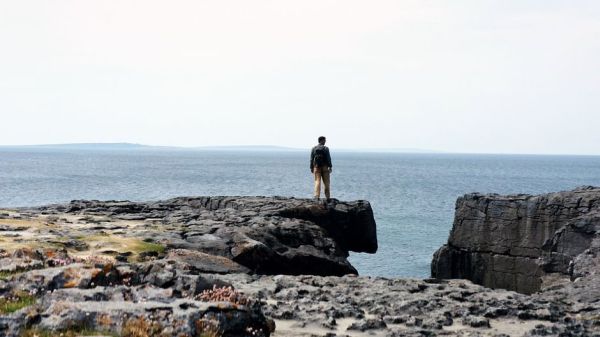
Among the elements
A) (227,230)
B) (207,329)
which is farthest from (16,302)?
(227,230)

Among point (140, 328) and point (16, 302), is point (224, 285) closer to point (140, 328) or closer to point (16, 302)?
point (140, 328)

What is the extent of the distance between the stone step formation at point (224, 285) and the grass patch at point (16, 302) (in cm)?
3

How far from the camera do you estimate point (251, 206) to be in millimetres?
30125

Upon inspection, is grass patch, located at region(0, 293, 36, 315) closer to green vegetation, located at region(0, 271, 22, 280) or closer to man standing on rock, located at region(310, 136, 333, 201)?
green vegetation, located at region(0, 271, 22, 280)

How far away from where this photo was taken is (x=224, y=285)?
37.0 ft

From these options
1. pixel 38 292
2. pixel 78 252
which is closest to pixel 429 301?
pixel 38 292

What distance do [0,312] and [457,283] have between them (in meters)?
12.1

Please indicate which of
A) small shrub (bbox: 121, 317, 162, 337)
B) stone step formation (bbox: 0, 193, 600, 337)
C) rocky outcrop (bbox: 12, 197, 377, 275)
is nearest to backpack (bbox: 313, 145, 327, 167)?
rocky outcrop (bbox: 12, 197, 377, 275)

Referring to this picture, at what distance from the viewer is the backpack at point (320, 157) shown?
30188mm

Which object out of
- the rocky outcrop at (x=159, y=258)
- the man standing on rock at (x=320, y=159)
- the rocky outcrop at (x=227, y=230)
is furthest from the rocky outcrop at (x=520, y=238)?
the man standing on rock at (x=320, y=159)

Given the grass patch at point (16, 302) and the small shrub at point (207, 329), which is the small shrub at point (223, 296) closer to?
the small shrub at point (207, 329)

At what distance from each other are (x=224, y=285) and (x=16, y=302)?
3.24m

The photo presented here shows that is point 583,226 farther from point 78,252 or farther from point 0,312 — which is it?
point 0,312

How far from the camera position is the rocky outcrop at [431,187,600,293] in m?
25.3
